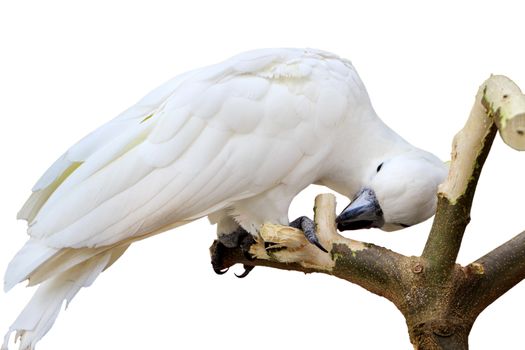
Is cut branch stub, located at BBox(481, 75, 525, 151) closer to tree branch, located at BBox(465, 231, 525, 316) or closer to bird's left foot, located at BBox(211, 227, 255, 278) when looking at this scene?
tree branch, located at BBox(465, 231, 525, 316)

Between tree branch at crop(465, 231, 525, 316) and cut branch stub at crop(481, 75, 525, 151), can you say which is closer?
cut branch stub at crop(481, 75, 525, 151)

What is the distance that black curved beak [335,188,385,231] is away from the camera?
118 inches

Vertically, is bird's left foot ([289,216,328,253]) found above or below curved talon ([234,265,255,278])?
above

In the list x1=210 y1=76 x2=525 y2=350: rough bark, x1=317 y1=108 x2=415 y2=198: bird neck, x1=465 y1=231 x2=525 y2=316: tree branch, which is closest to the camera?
x1=210 y1=76 x2=525 y2=350: rough bark


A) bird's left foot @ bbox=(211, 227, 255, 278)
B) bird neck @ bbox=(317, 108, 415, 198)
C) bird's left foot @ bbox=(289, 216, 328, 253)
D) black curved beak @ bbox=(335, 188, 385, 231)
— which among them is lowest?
bird's left foot @ bbox=(211, 227, 255, 278)

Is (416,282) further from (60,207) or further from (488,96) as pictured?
(60,207)

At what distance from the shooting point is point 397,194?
2.96 meters

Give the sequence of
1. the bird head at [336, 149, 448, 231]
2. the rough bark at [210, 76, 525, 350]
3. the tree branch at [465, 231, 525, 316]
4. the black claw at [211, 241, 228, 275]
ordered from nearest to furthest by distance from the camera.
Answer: the rough bark at [210, 76, 525, 350]
the tree branch at [465, 231, 525, 316]
the bird head at [336, 149, 448, 231]
the black claw at [211, 241, 228, 275]

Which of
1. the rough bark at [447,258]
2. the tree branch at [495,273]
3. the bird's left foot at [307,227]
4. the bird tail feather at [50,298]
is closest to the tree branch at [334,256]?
the rough bark at [447,258]

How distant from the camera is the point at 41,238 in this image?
2.68 m

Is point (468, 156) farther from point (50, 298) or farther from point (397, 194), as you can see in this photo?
point (50, 298)

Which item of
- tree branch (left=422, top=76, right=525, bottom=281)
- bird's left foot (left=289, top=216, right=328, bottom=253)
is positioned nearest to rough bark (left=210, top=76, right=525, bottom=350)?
tree branch (left=422, top=76, right=525, bottom=281)

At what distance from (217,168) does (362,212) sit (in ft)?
1.91

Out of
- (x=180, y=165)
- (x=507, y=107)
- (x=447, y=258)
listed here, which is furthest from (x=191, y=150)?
(x=507, y=107)
